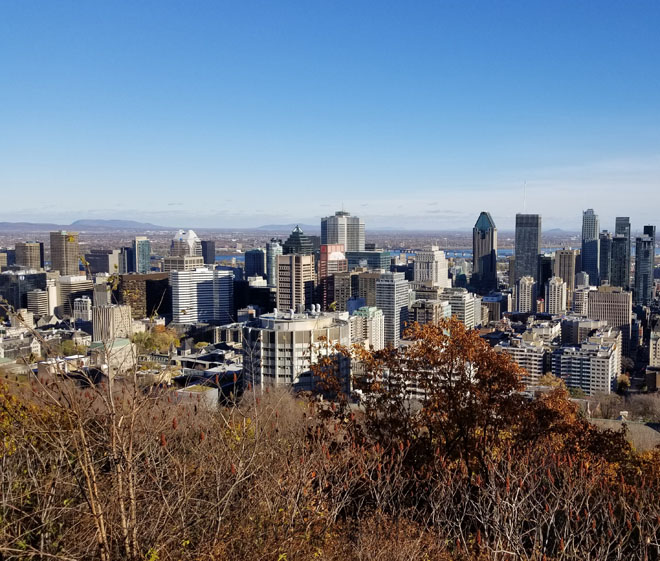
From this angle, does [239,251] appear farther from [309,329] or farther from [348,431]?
[348,431]

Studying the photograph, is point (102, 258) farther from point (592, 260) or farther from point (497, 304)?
point (592, 260)

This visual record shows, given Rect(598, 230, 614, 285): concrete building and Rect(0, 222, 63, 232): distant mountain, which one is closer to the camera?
Rect(598, 230, 614, 285): concrete building

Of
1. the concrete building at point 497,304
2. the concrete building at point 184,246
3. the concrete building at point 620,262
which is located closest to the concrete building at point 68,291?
the concrete building at point 184,246

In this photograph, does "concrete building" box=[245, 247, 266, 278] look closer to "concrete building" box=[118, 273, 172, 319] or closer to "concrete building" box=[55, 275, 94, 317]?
"concrete building" box=[118, 273, 172, 319]

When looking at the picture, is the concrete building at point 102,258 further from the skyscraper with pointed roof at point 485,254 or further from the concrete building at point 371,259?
the skyscraper with pointed roof at point 485,254

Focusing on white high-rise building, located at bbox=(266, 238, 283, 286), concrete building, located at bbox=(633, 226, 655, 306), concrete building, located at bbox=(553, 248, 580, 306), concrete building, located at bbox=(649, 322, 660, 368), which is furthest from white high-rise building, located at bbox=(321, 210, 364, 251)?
concrete building, located at bbox=(649, 322, 660, 368)

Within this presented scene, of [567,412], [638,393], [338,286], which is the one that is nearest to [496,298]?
[338,286]
